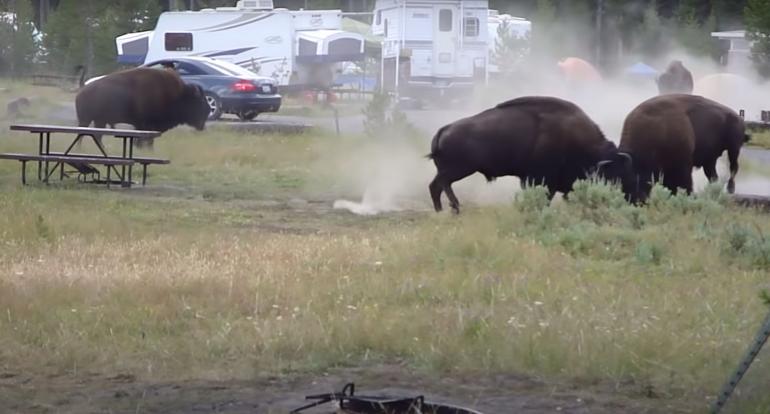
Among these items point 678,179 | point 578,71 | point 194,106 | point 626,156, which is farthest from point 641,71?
point 626,156

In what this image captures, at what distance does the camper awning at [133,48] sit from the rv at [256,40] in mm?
763

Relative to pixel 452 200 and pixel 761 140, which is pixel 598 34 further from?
pixel 452 200

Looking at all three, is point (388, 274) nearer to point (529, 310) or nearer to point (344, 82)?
point (529, 310)

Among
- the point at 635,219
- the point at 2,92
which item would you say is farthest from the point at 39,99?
the point at 635,219

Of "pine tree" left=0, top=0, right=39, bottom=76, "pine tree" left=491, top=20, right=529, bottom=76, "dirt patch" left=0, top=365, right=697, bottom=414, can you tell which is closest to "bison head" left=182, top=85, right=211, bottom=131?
"dirt patch" left=0, top=365, right=697, bottom=414

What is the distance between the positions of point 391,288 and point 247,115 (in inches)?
933

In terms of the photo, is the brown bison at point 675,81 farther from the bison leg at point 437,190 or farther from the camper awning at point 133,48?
the camper awning at point 133,48

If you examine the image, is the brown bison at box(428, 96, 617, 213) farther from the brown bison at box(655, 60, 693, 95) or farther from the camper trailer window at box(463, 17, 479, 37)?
the camper trailer window at box(463, 17, 479, 37)

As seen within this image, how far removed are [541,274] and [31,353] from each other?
420 centimetres

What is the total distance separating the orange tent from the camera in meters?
43.5

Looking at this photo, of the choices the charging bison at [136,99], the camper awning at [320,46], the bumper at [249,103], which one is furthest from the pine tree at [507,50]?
the charging bison at [136,99]

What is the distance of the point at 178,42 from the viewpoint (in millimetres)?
44094

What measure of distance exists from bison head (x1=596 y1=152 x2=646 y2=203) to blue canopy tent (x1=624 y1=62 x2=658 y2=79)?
32.3 m

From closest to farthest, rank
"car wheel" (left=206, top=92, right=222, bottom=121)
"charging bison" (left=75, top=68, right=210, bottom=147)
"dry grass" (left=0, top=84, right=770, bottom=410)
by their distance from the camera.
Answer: "dry grass" (left=0, top=84, right=770, bottom=410), "charging bison" (left=75, top=68, right=210, bottom=147), "car wheel" (left=206, top=92, right=222, bottom=121)
